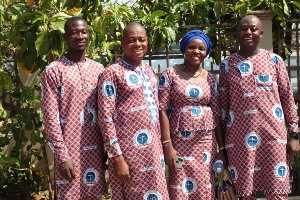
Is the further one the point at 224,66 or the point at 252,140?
the point at 224,66

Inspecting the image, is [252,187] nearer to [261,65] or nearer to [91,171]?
[261,65]

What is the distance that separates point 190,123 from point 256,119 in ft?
1.55

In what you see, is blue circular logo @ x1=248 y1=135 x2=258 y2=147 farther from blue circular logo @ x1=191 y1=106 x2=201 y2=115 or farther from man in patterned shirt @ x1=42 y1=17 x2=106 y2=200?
man in patterned shirt @ x1=42 y1=17 x2=106 y2=200

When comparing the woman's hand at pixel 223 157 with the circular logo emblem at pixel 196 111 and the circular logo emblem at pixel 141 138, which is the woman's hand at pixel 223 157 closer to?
the circular logo emblem at pixel 196 111

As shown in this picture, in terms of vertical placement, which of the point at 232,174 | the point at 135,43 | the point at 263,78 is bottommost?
the point at 232,174

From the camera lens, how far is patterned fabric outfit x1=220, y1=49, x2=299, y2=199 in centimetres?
363

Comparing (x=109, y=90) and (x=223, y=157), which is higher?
(x=109, y=90)

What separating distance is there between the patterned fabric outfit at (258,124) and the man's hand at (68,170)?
114 cm

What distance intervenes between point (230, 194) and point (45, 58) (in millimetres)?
1912

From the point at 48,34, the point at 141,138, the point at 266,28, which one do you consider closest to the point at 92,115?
the point at 141,138

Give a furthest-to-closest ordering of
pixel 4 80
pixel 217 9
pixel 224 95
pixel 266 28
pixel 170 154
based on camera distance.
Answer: pixel 266 28 → pixel 217 9 → pixel 4 80 → pixel 224 95 → pixel 170 154

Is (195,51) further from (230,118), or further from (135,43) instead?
(230,118)

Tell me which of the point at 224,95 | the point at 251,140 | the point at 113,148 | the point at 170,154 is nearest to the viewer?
the point at 113,148

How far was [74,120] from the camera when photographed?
339cm
